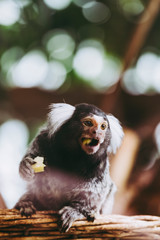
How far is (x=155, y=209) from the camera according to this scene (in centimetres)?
166

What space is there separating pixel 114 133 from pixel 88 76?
821 mm

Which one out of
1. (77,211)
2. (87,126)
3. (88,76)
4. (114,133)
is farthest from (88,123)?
(88,76)

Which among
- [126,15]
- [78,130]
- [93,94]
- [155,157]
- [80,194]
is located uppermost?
[126,15]

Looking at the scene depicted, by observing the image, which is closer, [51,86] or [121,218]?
[121,218]

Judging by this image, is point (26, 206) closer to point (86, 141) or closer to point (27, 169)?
point (27, 169)

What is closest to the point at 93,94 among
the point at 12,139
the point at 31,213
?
the point at 12,139

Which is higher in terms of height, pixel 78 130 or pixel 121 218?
pixel 78 130

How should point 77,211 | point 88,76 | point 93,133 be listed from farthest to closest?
1. point 88,76
2. point 77,211
3. point 93,133

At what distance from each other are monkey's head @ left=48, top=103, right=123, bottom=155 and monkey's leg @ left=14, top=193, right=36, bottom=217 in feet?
0.69

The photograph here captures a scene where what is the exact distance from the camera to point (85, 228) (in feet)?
2.73

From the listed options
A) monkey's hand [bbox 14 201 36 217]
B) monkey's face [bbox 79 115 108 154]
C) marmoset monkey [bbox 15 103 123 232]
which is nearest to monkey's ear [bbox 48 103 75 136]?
marmoset monkey [bbox 15 103 123 232]

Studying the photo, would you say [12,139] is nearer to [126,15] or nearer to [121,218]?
[121,218]

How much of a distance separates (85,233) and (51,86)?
809mm

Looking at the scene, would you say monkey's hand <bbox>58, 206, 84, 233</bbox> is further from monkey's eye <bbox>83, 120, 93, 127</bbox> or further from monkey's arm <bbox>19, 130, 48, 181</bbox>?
monkey's eye <bbox>83, 120, 93, 127</bbox>
